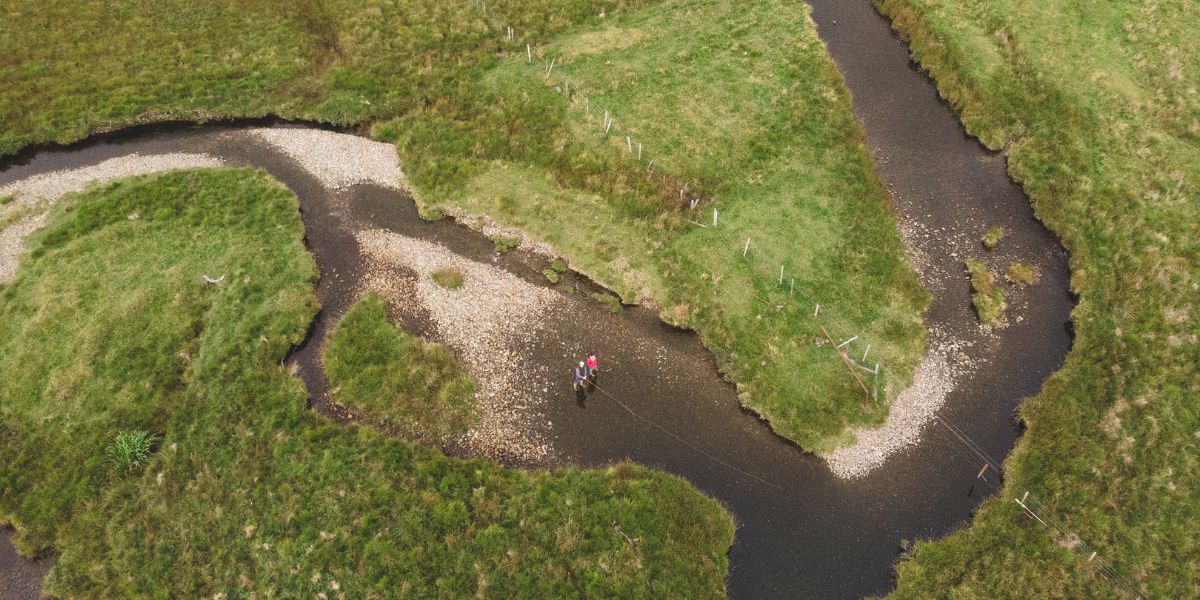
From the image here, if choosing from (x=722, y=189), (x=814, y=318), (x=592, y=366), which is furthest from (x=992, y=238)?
(x=592, y=366)

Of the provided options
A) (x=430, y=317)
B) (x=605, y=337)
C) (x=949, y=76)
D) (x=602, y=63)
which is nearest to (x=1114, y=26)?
(x=949, y=76)

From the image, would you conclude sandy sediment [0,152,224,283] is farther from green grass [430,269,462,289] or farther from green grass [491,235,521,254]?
green grass [491,235,521,254]

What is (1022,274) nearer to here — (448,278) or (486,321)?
(486,321)

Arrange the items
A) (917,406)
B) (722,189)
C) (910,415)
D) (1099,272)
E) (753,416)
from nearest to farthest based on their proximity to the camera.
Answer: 1. (910,415)
2. (917,406)
3. (753,416)
4. (1099,272)
5. (722,189)

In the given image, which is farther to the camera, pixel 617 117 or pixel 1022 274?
pixel 617 117

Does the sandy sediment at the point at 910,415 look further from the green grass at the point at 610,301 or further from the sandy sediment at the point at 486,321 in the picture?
the sandy sediment at the point at 486,321

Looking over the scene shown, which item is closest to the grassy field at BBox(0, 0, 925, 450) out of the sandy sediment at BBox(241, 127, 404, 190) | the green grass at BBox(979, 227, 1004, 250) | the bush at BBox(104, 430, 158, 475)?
the sandy sediment at BBox(241, 127, 404, 190)

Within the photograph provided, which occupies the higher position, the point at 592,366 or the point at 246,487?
the point at 592,366

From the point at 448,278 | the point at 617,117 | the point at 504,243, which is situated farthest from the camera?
the point at 617,117
